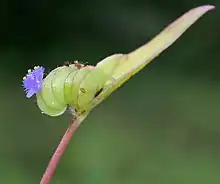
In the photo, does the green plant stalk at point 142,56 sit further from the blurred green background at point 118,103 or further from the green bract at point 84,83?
the blurred green background at point 118,103

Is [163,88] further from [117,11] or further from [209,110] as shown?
[117,11]

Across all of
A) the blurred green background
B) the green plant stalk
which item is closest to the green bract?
the green plant stalk

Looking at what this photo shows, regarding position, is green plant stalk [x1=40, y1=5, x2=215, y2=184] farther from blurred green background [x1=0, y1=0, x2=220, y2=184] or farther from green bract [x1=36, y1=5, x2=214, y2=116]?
blurred green background [x1=0, y1=0, x2=220, y2=184]

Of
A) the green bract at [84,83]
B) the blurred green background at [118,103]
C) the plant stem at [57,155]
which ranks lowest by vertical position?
the plant stem at [57,155]

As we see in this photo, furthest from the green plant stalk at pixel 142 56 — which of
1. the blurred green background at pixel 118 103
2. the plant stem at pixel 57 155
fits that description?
the blurred green background at pixel 118 103

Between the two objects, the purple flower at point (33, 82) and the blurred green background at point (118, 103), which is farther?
the blurred green background at point (118, 103)
